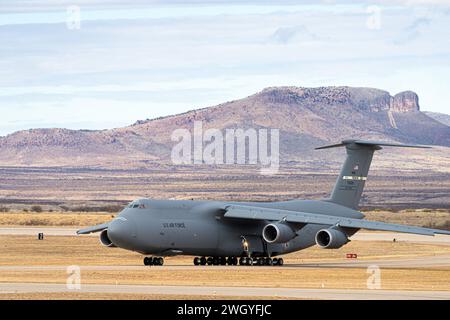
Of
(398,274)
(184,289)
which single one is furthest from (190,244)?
(184,289)

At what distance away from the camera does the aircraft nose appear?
54406 millimetres

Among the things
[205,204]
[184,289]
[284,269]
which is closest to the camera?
[184,289]

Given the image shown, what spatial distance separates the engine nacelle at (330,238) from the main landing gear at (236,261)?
344 cm

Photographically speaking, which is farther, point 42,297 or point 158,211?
point 158,211

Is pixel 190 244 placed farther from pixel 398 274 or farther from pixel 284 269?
pixel 398 274

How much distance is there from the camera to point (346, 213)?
61.6m

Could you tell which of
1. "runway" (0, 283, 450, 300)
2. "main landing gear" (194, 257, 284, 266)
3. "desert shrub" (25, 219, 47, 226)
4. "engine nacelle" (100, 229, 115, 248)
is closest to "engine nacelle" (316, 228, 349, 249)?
"main landing gear" (194, 257, 284, 266)

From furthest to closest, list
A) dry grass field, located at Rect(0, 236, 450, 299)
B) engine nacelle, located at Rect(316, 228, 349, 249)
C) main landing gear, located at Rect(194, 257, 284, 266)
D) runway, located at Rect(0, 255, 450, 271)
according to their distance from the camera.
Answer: main landing gear, located at Rect(194, 257, 284, 266) < engine nacelle, located at Rect(316, 228, 349, 249) < runway, located at Rect(0, 255, 450, 271) < dry grass field, located at Rect(0, 236, 450, 299)

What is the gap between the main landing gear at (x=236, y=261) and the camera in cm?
5873

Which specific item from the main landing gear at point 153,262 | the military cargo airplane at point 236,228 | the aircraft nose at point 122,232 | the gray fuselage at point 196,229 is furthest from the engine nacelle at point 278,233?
the aircraft nose at point 122,232

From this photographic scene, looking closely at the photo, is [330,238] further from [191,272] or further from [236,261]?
[191,272]

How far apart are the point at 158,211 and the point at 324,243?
791cm

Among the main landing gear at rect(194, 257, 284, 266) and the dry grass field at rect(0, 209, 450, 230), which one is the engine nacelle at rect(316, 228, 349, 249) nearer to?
the main landing gear at rect(194, 257, 284, 266)
